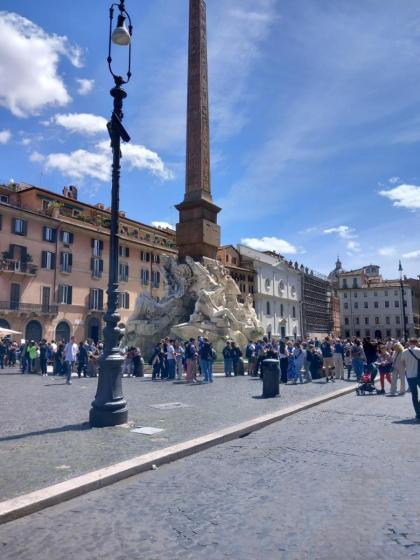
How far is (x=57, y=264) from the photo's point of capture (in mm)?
33625

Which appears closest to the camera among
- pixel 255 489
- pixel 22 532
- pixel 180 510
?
pixel 22 532

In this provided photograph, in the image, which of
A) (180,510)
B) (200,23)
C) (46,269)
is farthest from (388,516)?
(46,269)

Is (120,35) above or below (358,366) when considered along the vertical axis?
above

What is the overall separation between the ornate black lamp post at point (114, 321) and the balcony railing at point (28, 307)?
2502 cm

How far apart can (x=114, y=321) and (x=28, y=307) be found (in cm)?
2642

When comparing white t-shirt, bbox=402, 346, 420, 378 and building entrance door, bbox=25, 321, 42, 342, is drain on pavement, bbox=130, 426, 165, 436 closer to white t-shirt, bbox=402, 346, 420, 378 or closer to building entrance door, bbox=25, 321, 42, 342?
white t-shirt, bbox=402, 346, 420, 378

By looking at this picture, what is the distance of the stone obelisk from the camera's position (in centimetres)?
1873

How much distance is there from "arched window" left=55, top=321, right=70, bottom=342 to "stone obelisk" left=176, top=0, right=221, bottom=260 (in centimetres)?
1730

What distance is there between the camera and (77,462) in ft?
14.8

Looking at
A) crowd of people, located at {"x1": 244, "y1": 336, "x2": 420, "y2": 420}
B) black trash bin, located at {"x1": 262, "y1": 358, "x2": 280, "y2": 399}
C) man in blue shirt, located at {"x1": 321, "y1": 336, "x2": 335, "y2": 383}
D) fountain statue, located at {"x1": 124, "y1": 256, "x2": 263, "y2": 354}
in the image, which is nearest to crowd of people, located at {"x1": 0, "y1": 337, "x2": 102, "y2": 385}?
fountain statue, located at {"x1": 124, "y1": 256, "x2": 263, "y2": 354}

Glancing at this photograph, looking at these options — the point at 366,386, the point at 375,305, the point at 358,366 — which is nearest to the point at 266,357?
the point at 358,366

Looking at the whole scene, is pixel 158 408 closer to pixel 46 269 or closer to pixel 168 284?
pixel 168 284

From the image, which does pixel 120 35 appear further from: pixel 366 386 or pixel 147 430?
pixel 366 386

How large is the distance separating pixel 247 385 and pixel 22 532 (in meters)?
9.48
